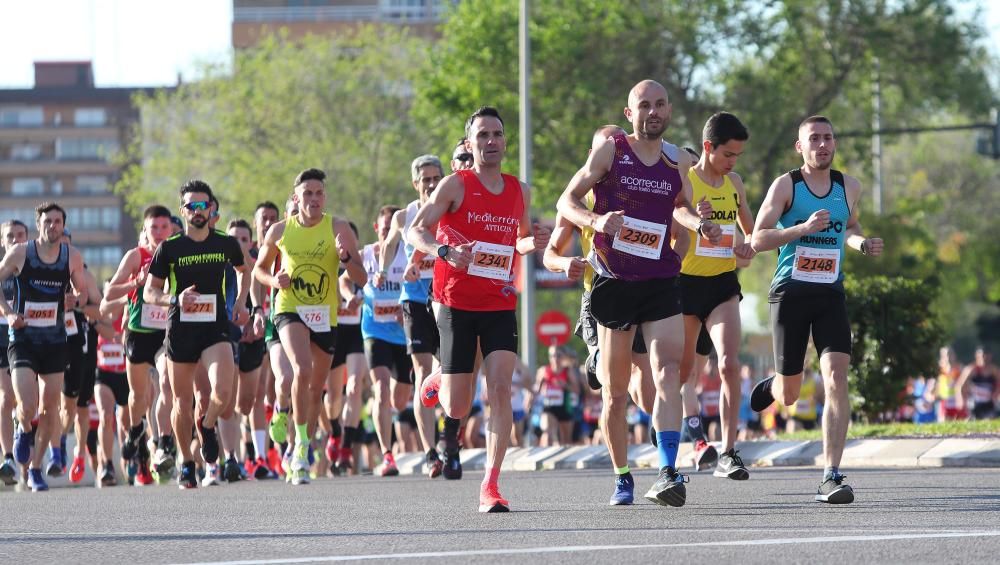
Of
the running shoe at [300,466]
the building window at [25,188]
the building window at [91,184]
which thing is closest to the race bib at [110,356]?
the running shoe at [300,466]

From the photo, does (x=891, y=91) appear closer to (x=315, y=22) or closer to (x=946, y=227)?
(x=946, y=227)

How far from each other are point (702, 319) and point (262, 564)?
587 cm

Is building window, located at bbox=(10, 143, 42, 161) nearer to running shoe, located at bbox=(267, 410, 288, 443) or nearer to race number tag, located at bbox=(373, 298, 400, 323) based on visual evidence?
race number tag, located at bbox=(373, 298, 400, 323)

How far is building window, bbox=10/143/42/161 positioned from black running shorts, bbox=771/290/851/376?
118359 mm

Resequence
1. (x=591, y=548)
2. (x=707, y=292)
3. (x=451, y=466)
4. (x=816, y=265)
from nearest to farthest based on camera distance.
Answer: (x=591, y=548), (x=816, y=265), (x=707, y=292), (x=451, y=466)

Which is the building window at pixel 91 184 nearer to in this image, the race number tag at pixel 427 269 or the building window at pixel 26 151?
the building window at pixel 26 151

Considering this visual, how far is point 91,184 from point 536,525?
395ft

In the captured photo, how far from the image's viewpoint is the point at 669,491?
10.4 metres

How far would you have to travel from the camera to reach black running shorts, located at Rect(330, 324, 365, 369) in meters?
17.8

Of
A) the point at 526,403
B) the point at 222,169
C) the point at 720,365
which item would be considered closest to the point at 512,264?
the point at 720,365

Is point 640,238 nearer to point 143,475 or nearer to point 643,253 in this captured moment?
point 643,253

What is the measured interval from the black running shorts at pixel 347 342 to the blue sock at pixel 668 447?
294 inches

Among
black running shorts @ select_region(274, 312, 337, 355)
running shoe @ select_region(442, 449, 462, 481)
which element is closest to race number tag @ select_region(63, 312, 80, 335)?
black running shorts @ select_region(274, 312, 337, 355)

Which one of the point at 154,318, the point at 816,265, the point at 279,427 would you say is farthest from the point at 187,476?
the point at 816,265
